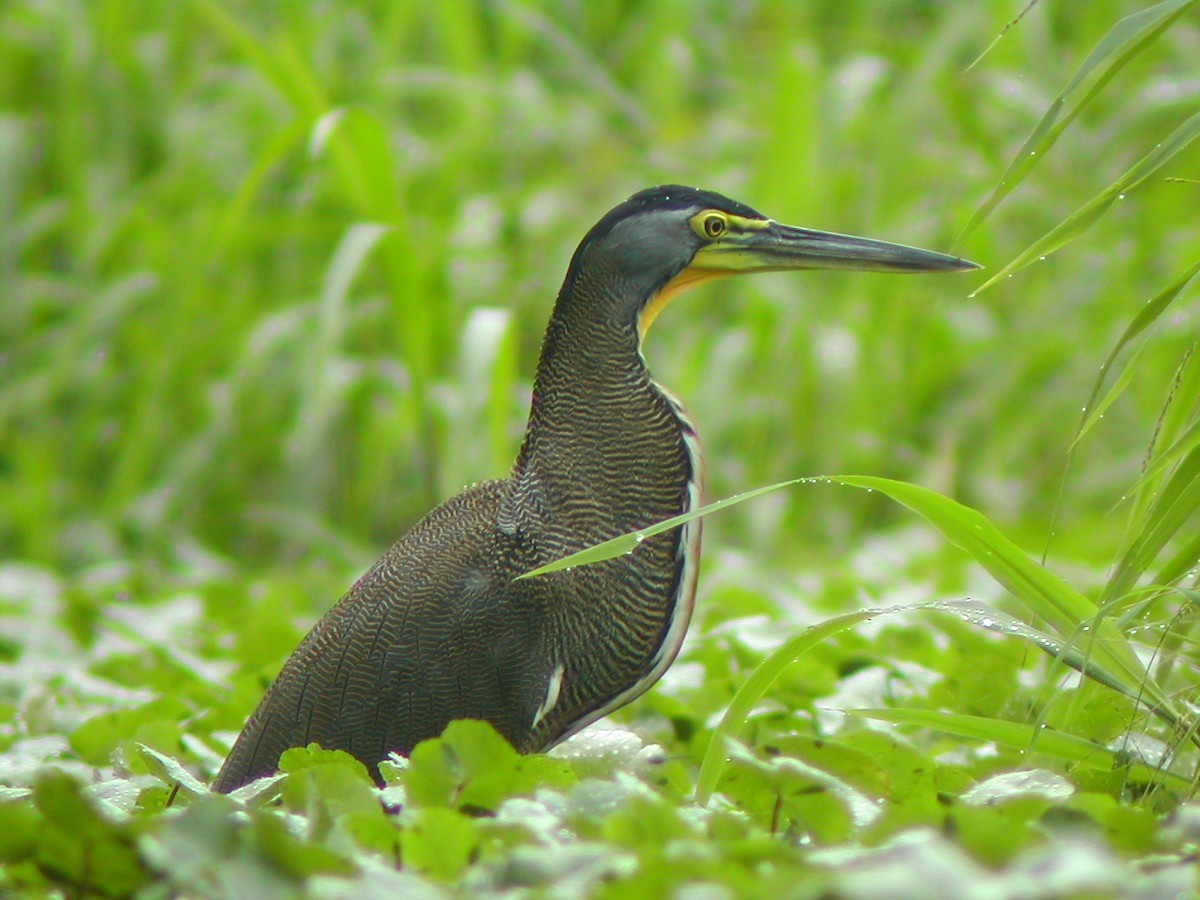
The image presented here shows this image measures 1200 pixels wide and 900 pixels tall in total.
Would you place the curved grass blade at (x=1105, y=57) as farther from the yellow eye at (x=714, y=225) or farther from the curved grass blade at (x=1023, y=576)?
the yellow eye at (x=714, y=225)

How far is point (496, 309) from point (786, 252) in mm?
2379

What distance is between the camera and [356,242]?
4.43 meters

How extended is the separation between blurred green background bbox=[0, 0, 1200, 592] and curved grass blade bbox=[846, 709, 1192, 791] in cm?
310

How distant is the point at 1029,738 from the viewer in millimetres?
2195

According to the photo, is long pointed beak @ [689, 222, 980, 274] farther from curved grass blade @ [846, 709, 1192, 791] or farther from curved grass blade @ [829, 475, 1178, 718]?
curved grass blade @ [846, 709, 1192, 791]

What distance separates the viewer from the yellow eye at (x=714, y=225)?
286cm

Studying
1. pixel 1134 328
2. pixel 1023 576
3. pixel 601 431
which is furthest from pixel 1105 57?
pixel 601 431

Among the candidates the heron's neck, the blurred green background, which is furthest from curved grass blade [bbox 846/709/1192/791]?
the blurred green background

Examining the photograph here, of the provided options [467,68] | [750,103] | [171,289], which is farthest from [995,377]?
[171,289]

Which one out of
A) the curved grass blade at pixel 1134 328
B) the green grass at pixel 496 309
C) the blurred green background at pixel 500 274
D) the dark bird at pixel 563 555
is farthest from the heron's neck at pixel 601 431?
the blurred green background at pixel 500 274

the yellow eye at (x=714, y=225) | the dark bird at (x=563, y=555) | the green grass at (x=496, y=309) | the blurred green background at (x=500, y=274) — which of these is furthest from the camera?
the blurred green background at (x=500, y=274)

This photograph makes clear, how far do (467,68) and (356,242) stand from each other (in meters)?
2.03

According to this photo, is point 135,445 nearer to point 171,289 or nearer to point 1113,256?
point 171,289

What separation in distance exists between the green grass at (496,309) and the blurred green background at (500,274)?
0.05 feet
